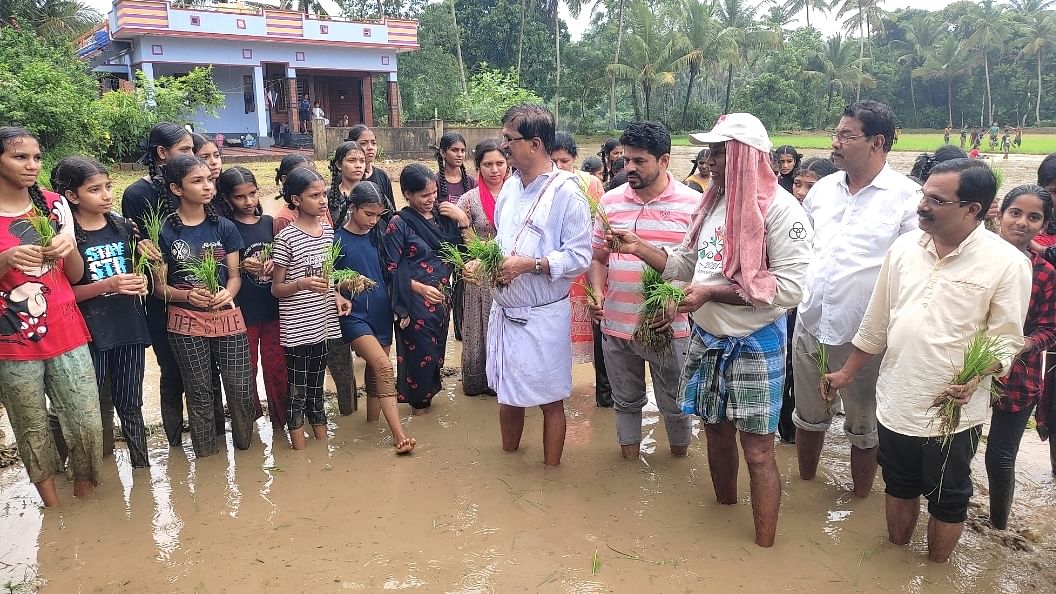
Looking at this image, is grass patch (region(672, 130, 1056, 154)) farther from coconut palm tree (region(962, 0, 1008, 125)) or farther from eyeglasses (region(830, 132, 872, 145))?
eyeglasses (region(830, 132, 872, 145))

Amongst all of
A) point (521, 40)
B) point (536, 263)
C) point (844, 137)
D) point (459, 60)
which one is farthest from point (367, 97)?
point (844, 137)

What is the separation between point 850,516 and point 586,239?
195 cm

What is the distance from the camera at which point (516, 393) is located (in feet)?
13.4

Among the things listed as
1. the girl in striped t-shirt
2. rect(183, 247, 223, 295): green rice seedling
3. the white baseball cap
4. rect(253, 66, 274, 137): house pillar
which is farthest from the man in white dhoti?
rect(253, 66, 274, 137): house pillar

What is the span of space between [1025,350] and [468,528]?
270 centimetres

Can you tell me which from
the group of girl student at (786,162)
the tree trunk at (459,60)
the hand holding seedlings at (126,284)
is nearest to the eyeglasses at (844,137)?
the group of girl student at (786,162)

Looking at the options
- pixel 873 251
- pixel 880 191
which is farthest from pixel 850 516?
pixel 880 191

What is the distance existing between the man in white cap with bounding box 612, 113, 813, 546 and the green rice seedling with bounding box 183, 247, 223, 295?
7.35ft

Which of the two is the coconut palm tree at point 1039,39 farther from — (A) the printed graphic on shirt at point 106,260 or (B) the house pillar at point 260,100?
(A) the printed graphic on shirt at point 106,260

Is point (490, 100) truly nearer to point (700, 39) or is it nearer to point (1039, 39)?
point (700, 39)

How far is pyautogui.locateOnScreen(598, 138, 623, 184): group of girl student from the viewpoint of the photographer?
6.87 meters

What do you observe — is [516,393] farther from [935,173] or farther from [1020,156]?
[1020,156]

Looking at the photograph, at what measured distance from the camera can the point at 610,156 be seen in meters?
7.12

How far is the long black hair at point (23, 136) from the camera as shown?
3.49 m
